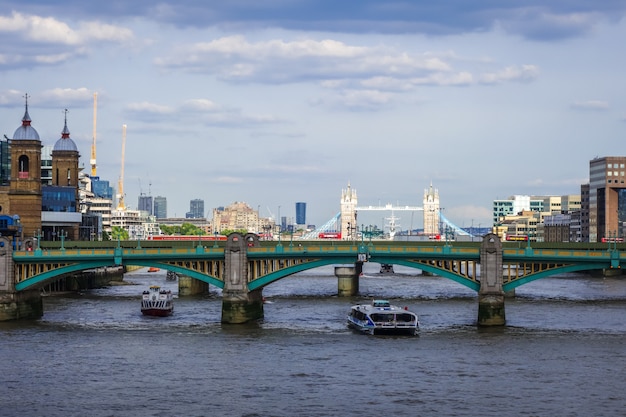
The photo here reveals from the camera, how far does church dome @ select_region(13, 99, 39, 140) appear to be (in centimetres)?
18250

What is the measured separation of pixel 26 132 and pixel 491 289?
9648 centimetres

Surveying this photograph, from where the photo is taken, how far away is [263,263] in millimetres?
120750

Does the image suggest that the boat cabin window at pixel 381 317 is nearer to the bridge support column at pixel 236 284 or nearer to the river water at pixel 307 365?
the river water at pixel 307 365

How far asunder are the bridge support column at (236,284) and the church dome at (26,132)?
77495mm

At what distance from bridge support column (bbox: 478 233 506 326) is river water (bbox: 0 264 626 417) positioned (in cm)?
186

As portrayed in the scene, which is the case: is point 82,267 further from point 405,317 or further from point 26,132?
point 26,132

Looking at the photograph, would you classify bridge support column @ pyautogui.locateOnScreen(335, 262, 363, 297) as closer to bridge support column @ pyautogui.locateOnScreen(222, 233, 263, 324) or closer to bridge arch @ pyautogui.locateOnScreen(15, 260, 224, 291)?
bridge arch @ pyautogui.locateOnScreen(15, 260, 224, 291)

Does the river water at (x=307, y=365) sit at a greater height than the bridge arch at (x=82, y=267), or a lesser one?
lesser

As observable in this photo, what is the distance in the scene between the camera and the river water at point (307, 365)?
73438mm

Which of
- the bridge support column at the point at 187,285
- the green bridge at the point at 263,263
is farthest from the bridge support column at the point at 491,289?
the bridge support column at the point at 187,285

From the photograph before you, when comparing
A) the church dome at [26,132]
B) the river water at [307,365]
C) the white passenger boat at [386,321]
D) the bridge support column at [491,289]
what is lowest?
the river water at [307,365]

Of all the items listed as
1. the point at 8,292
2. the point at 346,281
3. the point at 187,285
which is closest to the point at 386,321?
the point at 8,292

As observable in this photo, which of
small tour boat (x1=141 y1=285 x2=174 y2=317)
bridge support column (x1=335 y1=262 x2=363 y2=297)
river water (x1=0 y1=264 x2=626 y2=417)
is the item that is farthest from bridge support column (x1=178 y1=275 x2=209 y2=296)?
small tour boat (x1=141 y1=285 x2=174 y2=317)

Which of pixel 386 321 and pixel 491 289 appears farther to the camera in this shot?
pixel 491 289
